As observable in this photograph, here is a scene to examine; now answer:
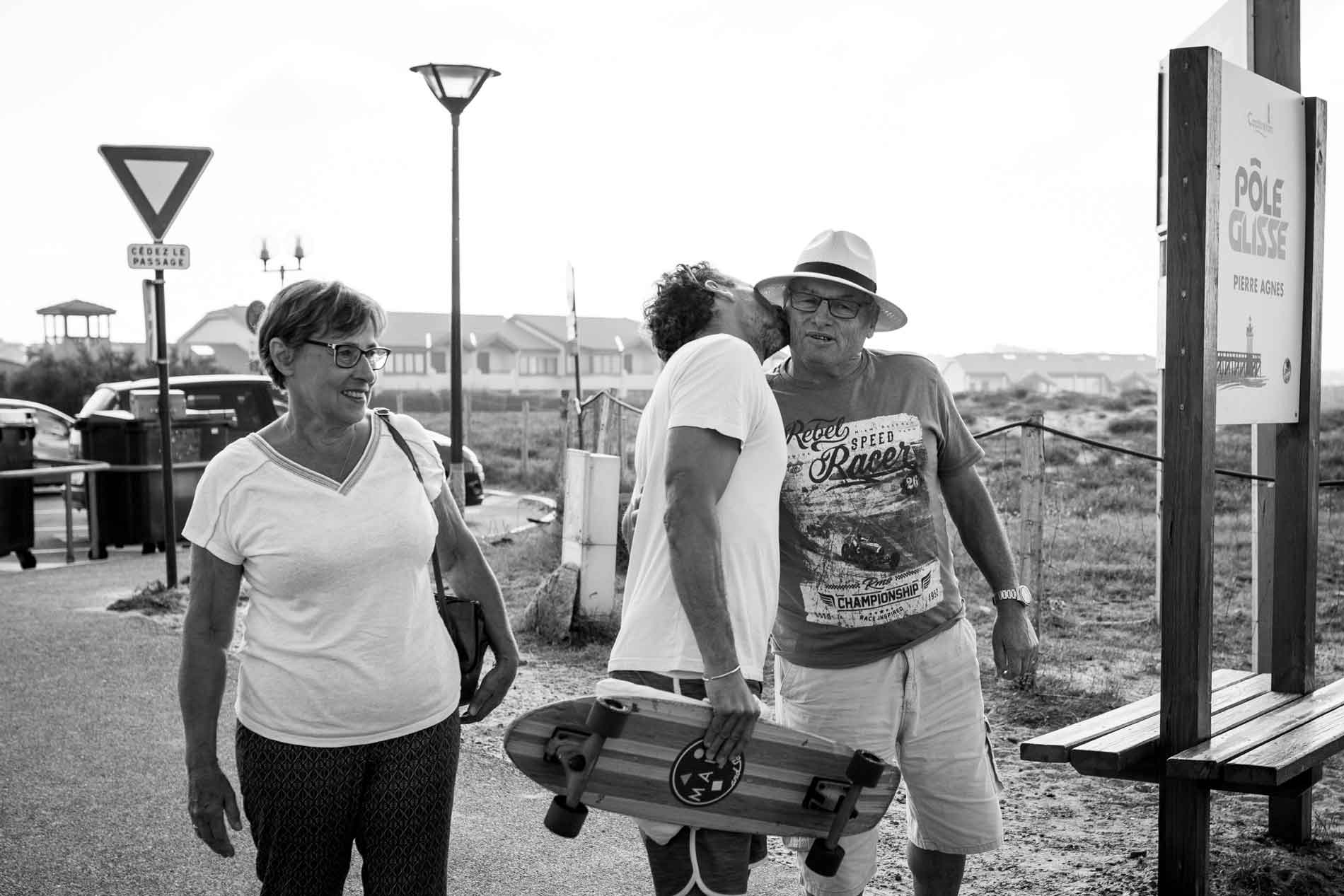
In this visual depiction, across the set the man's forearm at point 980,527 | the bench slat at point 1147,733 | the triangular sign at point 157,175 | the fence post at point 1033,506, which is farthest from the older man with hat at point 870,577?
the triangular sign at point 157,175

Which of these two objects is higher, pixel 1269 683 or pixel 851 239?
pixel 851 239

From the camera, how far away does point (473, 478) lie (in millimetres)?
16734

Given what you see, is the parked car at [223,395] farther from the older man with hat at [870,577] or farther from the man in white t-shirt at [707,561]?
the man in white t-shirt at [707,561]

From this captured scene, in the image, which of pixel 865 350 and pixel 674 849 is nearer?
pixel 674 849

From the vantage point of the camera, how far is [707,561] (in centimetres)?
272

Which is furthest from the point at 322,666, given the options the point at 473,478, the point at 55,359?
the point at 55,359

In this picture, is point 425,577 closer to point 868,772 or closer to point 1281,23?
point 868,772

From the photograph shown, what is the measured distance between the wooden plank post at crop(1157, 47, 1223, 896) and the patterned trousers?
Answer: 2.05 metres

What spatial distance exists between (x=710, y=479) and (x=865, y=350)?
1.03 m

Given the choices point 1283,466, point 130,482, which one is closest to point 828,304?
point 1283,466

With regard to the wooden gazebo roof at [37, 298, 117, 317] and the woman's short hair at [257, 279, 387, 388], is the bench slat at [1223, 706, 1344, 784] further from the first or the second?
the wooden gazebo roof at [37, 298, 117, 317]

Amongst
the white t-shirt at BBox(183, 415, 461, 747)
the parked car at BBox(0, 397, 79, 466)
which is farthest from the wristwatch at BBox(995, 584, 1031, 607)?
the parked car at BBox(0, 397, 79, 466)

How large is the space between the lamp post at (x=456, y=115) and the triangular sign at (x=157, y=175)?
2.84 meters

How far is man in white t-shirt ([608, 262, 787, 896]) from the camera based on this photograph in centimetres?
274
